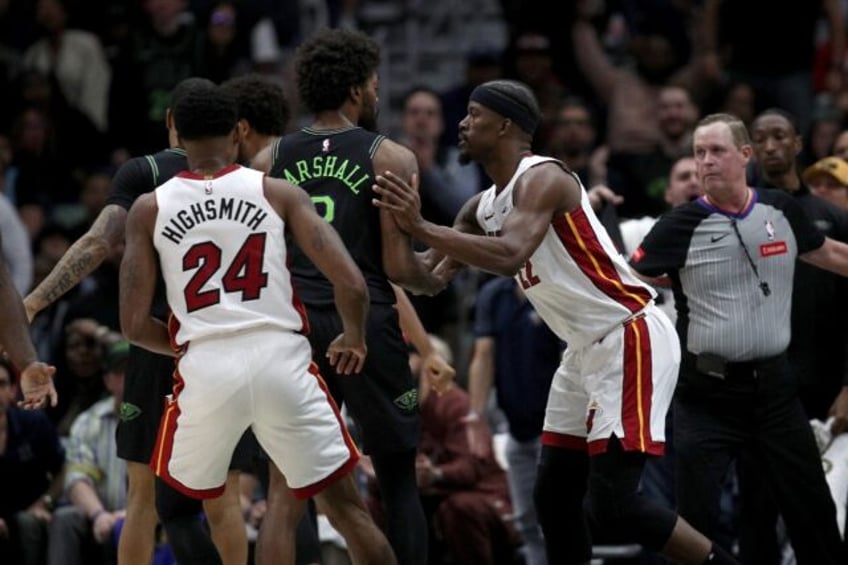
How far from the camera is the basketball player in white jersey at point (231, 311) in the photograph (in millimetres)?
7109

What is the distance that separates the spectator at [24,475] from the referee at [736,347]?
4065 mm

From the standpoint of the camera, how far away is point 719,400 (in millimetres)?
8602

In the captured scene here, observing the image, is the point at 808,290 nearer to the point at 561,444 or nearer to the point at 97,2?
the point at 561,444

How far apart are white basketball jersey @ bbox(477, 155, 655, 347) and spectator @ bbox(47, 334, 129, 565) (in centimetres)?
338

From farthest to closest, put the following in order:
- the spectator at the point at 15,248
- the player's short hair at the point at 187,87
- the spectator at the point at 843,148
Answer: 1. the spectator at the point at 15,248
2. the spectator at the point at 843,148
3. the player's short hair at the point at 187,87

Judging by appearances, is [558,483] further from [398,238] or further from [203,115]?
[203,115]

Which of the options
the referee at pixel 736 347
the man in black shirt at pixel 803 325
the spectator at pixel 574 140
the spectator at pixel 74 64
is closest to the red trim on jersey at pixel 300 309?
the referee at pixel 736 347

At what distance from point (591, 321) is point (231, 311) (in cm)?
171

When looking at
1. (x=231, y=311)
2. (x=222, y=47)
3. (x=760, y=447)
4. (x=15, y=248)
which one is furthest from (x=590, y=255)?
(x=222, y=47)

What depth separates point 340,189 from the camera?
25.8 ft

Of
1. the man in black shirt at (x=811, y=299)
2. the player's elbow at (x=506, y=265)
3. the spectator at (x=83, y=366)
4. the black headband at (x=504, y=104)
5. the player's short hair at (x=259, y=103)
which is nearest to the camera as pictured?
the player's elbow at (x=506, y=265)

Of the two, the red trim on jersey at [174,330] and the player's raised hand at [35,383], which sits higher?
the red trim on jersey at [174,330]

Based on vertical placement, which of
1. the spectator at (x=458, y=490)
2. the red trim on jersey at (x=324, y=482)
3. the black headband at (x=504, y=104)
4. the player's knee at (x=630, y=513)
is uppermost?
the black headband at (x=504, y=104)

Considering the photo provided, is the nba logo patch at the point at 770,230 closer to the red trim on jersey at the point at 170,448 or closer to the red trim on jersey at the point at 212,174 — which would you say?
the red trim on jersey at the point at 212,174
